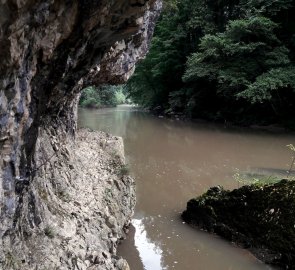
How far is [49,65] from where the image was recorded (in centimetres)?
381

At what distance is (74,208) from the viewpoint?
5906 mm

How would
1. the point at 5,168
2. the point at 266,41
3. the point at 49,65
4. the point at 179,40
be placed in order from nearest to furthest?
the point at 5,168
the point at 49,65
the point at 266,41
the point at 179,40

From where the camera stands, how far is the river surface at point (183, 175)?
22.7 feet

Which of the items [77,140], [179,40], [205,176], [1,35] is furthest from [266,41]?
[1,35]

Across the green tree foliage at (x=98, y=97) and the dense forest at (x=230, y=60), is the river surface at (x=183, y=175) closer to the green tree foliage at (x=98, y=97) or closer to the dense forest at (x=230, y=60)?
the dense forest at (x=230, y=60)

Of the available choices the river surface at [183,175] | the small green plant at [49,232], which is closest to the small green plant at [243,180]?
the river surface at [183,175]

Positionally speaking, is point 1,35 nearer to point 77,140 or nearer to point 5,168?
point 5,168

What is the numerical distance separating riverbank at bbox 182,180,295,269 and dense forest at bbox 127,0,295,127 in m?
12.7

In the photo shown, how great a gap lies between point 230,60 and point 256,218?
16847mm

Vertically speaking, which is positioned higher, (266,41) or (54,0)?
(266,41)

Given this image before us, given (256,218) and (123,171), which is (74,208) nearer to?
(123,171)

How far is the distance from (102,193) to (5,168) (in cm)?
369

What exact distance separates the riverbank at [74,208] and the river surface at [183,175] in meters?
0.68

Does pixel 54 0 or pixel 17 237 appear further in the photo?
pixel 17 237
